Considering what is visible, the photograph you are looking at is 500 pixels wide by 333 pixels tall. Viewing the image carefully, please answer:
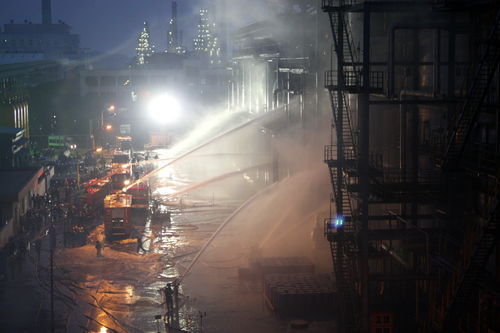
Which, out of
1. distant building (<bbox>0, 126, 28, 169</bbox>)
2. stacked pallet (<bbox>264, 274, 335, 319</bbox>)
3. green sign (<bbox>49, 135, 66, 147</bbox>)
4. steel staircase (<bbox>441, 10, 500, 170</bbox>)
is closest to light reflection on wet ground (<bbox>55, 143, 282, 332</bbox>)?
stacked pallet (<bbox>264, 274, 335, 319</bbox>)

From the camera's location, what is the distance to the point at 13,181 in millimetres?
41125

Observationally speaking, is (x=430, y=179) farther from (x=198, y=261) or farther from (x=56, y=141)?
(x=56, y=141)

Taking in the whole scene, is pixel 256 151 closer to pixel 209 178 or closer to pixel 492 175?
pixel 209 178

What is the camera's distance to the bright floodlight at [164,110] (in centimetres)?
9838

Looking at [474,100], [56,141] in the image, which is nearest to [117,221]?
[474,100]

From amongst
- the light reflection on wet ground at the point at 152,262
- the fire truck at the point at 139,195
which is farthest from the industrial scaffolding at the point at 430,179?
the fire truck at the point at 139,195

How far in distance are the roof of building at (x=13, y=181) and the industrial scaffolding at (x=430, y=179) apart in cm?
1989

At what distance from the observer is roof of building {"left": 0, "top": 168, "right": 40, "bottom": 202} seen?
3638 centimetres

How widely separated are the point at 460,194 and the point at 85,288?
1545cm

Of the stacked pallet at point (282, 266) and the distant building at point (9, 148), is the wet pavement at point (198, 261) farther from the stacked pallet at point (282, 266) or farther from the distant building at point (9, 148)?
the distant building at point (9, 148)

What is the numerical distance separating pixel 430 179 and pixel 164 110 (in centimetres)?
7980

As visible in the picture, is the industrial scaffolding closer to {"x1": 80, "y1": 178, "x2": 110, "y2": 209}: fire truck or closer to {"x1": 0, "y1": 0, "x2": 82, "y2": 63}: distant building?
{"x1": 80, "y1": 178, "x2": 110, "y2": 209}: fire truck

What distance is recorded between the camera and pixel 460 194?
19.8m

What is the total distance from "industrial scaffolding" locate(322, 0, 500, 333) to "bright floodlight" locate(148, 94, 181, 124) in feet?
248
